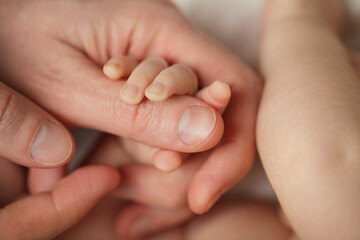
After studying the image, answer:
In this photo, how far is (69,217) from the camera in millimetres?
723

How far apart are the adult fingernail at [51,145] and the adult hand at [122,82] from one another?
7 centimetres

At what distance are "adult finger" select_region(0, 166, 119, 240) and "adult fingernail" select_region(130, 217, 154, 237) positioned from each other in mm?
185

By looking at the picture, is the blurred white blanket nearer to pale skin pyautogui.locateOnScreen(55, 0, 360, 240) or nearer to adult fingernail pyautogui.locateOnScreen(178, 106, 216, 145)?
pale skin pyautogui.locateOnScreen(55, 0, 360, 240)

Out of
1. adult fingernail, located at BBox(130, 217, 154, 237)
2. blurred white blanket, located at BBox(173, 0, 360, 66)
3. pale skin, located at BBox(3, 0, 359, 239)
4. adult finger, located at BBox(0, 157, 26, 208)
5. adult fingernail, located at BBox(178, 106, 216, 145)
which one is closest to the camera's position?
pale skin, located at BBox(3, 0, 359, 239)

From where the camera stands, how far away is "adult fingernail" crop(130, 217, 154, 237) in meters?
0.91

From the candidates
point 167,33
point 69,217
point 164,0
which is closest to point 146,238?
point 69,217

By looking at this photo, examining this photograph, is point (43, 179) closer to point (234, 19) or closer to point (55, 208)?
point (55, 208)

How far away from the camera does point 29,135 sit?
2.15 ft

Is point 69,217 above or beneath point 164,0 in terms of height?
beneath

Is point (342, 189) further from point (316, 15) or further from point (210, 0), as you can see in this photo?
point (210, 0)

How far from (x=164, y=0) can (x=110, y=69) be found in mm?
356

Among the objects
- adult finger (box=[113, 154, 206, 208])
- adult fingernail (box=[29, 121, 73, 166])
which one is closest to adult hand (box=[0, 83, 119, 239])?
adult fingernail (box=[29, 121, 73, 166])

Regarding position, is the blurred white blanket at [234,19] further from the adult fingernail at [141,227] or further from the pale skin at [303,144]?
the adult fingernail at [141,227]

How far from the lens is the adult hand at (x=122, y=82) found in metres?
Result: 0.66
